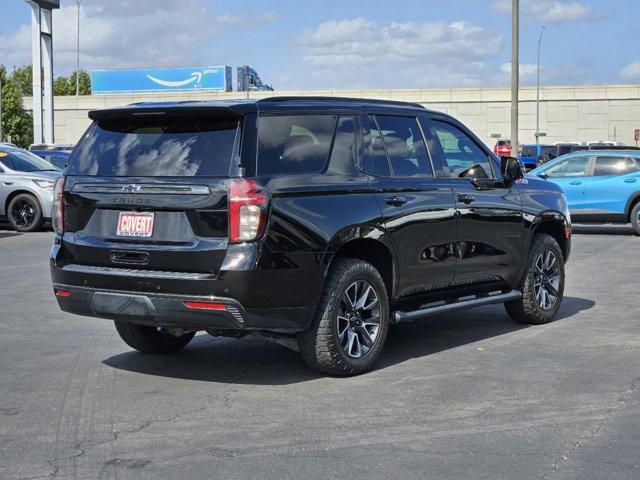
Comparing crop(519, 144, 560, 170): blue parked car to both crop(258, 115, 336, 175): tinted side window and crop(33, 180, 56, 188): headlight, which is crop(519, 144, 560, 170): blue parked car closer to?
crop(33, 180, 56, 188): headlight

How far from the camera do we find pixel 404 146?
24.5ft

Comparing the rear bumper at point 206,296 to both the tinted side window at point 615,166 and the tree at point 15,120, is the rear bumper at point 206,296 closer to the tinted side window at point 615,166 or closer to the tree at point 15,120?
the tinted side window at point 615,166

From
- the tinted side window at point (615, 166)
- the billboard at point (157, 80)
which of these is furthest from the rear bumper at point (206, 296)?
the billboard at point (157, 80)

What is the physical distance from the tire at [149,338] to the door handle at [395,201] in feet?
6.16

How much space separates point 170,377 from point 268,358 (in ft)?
2.90

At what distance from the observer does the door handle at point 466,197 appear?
7.77 metres

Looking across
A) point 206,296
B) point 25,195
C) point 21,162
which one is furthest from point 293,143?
point 21,162

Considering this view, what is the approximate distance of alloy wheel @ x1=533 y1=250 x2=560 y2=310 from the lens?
29.2ft

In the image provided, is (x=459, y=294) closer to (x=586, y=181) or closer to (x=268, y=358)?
(x=268, y=358)

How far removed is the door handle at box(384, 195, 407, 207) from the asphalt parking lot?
3.71 ft

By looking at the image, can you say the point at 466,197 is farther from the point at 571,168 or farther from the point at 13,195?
the point at 13,195

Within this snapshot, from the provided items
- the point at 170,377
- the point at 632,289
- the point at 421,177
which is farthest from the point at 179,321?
the point at 632,289

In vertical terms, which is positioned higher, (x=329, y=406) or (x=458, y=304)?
(x=458, y=304)

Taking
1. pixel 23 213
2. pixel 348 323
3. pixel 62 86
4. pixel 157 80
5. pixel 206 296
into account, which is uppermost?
pixel 62 86
